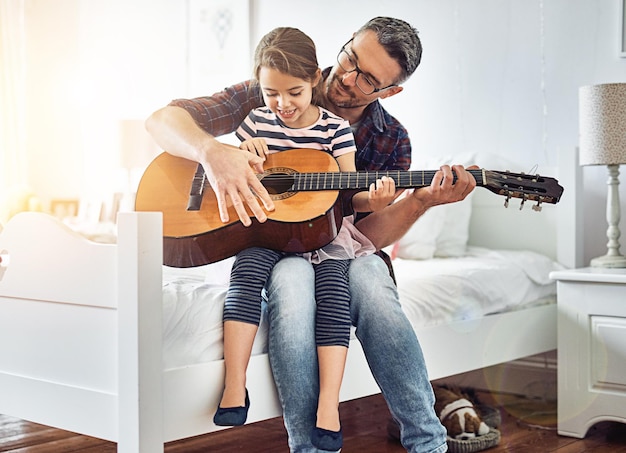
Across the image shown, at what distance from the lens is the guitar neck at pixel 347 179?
1.45 meters

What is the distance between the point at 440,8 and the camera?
2619 mm

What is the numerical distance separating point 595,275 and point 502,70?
2.65ft

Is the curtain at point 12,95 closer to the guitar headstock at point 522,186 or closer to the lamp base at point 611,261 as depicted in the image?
the lamp base at point 611,261

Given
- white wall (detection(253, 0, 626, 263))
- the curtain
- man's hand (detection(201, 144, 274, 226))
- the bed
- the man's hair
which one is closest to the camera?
the bed

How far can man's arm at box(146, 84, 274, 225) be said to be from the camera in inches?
55.8

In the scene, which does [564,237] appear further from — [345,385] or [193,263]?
[193,263]

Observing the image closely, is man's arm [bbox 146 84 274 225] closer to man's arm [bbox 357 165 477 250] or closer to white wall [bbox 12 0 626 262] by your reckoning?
man's arm [bbox 357 165 477 250]

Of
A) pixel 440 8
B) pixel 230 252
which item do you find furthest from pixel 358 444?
pixel 440 8

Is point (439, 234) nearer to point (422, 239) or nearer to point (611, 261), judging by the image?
point (422, 239)

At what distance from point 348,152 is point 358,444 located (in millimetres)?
804

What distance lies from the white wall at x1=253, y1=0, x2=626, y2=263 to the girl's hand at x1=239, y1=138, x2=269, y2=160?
858 millimetres

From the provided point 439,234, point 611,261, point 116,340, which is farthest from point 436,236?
point 116,340

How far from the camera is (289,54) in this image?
4.57 feet

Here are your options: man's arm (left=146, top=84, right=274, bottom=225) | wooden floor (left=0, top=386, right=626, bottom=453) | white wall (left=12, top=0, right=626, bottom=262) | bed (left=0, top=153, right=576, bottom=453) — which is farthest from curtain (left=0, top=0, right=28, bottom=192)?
man's arm (left=146, top=84, right=274, bottom=225)
